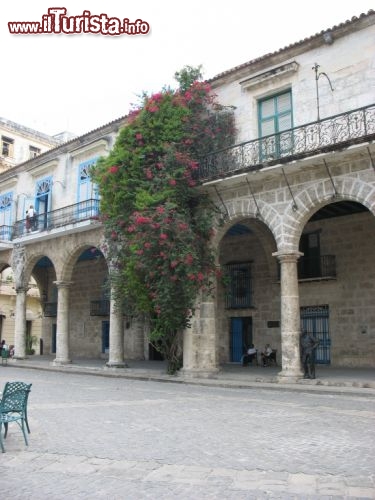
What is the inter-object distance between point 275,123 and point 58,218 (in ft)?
33.6

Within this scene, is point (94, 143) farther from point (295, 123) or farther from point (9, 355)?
point (9, 355)

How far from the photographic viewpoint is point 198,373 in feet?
50.5

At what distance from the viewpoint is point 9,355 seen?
2362 centimetres

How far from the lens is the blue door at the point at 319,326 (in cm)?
1756

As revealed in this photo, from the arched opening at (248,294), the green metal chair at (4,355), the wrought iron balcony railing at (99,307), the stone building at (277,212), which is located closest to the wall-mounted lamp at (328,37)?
the stone building at (277,212)

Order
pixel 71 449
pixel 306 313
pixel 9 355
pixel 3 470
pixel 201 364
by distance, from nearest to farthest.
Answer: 1. pixel 3 470
2. pixel 71 449
3. pixel 201 364
4. pixel 306 313
5. pixel 9 355

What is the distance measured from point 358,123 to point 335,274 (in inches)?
236

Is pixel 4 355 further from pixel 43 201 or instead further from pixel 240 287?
pixel 240 287

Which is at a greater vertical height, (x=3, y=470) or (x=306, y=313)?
(x=306, y=313)

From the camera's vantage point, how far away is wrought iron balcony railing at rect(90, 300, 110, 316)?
82.1ft

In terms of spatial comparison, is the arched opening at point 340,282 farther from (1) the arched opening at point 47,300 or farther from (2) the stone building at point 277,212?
(1) the arched opening at point 47,300

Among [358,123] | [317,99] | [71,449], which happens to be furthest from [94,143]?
[71,449]

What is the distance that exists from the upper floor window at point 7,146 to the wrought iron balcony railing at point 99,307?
17827 mm

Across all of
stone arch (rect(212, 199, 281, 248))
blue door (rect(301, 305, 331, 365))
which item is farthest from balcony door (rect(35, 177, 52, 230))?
blue door (rect(301, 305, 331, 365))
